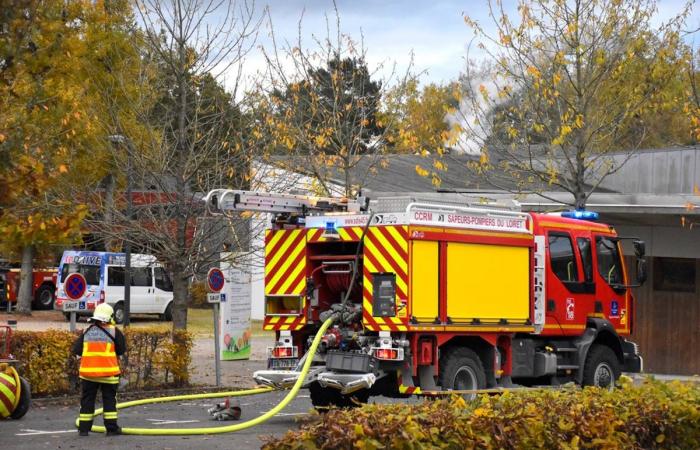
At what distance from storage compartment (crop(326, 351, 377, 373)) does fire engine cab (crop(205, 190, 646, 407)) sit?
14 millimetres

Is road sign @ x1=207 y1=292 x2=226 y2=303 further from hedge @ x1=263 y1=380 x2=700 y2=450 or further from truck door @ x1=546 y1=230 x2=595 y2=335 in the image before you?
hedge @ x1=263 y1=380 x2=700 y2=450

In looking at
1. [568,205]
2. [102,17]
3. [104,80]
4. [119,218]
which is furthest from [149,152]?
[102,17]

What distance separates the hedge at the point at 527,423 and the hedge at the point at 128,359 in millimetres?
9408

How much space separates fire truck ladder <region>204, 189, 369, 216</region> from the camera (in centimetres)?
1407

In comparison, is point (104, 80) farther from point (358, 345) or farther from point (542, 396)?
point (542, 396)

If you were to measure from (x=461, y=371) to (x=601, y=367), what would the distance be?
3425 millimetres

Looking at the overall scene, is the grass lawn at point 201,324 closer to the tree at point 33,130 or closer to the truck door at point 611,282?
the tree at point 33,130

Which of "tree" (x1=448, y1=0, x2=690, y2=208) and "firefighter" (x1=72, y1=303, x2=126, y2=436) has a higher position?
"tree" (x1=448, y1=0, x2=690, y2=208)

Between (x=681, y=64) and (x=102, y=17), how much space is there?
18141 millimetres

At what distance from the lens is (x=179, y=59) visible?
2006 centimetres

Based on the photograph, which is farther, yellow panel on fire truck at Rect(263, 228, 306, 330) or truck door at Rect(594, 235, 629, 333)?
truck door at Rect(594, 235, 629, 333)

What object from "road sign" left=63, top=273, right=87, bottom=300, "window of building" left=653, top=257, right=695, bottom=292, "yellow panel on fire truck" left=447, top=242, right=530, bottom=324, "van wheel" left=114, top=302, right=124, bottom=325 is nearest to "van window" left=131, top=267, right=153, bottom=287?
"van wheel" left=114, top=302, right=124, bottom=325

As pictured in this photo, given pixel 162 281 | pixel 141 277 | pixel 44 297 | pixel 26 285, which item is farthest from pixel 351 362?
pixel 44 297

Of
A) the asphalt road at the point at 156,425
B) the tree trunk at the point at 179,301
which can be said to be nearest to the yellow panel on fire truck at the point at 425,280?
the asphalt road at the point at 156,425
